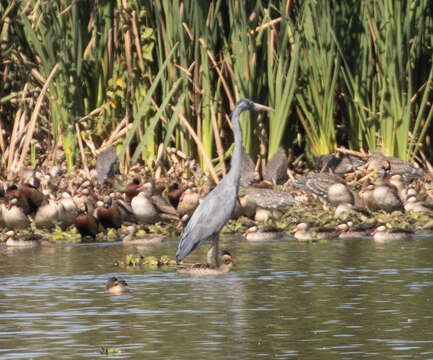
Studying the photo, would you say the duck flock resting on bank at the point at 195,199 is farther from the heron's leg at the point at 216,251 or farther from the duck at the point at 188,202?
the heron's leg at the point at 216,251

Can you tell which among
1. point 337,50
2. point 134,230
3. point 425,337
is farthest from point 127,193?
point 425,337

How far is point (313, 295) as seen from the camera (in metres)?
12.3

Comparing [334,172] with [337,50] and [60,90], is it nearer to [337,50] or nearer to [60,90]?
[337,50]

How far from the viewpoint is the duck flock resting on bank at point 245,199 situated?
18547mm

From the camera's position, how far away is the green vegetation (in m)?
22.3

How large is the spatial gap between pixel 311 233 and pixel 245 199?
9.68 ft

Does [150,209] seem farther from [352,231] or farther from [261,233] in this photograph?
[352,231]

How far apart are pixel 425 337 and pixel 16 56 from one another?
16.4m

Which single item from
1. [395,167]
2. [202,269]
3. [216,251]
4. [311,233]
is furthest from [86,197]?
[202,269]

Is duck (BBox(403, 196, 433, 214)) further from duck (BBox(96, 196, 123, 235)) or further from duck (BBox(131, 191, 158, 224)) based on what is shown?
duck (BBox(96, 196, 123, 235))

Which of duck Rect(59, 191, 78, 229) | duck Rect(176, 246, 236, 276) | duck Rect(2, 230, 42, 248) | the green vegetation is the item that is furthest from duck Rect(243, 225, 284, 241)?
duck Rect(176, 246, 236, 276)

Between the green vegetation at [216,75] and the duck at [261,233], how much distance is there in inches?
134

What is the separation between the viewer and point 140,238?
1836cm

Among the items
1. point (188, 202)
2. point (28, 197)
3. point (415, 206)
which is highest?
point (28, 197)
